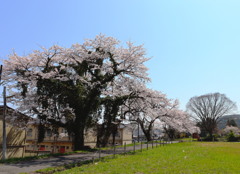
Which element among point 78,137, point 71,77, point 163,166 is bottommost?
point 163,166

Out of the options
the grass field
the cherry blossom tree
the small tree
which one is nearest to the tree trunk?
the cherry blossom tree

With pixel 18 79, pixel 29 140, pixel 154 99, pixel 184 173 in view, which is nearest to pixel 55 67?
pixel 18 79

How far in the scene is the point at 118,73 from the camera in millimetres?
18734

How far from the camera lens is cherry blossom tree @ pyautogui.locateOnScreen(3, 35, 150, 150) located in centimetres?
1747

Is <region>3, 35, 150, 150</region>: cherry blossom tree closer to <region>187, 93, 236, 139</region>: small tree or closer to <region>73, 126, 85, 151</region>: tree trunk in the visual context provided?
<region>73, 126, 85, 151</region>: tree trunk

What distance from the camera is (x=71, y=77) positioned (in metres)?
18.5

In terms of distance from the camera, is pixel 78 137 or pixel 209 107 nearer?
pixel 78 137

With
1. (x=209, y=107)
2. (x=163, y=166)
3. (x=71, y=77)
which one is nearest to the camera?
(x=163, y=166)

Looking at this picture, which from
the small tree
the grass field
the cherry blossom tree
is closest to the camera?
the grass field

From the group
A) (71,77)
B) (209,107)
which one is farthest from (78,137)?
(209,107)

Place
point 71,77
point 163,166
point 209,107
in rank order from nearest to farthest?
1. point 163,166
2. point 71,77
3. point 209,107

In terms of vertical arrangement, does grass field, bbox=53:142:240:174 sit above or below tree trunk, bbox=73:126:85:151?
below

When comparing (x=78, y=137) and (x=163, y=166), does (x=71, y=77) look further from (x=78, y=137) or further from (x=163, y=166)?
A: (x=163, y=166)

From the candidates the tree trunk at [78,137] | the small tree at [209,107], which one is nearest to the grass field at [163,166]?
the tree trunk at [78,137]
